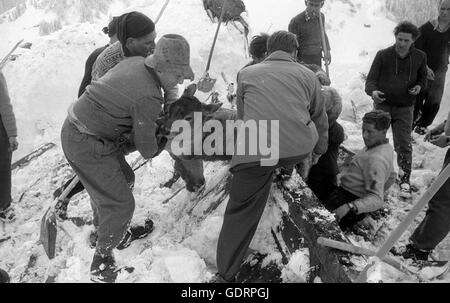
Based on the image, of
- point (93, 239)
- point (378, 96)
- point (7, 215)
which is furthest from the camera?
point (378, 96)

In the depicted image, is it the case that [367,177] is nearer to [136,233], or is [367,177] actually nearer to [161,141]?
[161,141]

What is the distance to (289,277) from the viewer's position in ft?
8.82

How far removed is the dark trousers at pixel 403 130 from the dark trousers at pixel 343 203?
1184mm

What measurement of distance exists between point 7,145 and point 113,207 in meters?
1.79

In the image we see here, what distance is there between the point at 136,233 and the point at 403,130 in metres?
2.92

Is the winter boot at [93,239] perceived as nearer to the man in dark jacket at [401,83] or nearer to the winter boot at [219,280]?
the winter boot at [219,280]

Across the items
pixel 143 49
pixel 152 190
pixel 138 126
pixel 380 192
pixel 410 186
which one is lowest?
pixel 410 186

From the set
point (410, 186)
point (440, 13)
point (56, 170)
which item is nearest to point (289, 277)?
point (410, 186)

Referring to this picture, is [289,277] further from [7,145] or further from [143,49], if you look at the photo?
[7,145]

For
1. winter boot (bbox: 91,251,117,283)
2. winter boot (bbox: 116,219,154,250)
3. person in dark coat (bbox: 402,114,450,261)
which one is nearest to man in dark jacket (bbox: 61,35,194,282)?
winter boot (bbox: 91,251,117,283)

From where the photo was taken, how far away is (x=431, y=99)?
16.6 ft

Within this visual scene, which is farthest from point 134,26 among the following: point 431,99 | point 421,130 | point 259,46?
point 421,130
